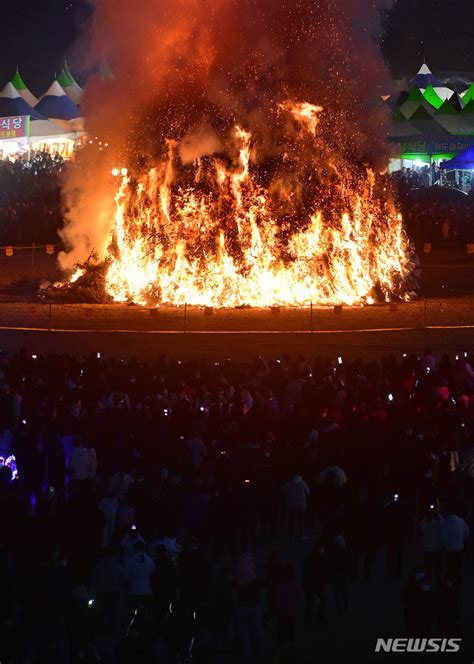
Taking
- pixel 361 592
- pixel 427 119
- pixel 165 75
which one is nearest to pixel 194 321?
pixel 165 75

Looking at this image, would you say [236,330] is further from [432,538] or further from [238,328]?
[432,538]

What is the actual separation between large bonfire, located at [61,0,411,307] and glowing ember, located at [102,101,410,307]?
3 cm

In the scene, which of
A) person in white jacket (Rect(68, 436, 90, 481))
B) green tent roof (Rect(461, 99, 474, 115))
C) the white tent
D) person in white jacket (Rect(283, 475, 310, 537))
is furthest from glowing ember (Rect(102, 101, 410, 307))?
the white tent

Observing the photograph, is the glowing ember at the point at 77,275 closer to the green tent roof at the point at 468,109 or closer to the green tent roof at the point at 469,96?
the green tent roof at the point at 468,109

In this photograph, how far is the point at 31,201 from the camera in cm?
4209

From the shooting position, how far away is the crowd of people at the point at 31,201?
4009 cm

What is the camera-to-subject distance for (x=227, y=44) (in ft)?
89.1

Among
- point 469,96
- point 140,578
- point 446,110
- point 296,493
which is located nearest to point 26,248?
point 446,110

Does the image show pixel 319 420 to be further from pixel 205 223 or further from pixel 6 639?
pixel 205 223

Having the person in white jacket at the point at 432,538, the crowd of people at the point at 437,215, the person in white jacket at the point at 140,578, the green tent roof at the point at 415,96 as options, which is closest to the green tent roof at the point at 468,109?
the green tent roof at the point at 415,96

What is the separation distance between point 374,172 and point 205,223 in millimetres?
4528

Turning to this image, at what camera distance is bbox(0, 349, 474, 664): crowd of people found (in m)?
9.07

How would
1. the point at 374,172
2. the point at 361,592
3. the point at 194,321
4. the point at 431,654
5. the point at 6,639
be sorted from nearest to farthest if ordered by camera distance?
the point at 6,639 → the point at 431,654 → the point at 361,592 → the point at 194,321 → the point at 374,172

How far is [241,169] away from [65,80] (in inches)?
1481
